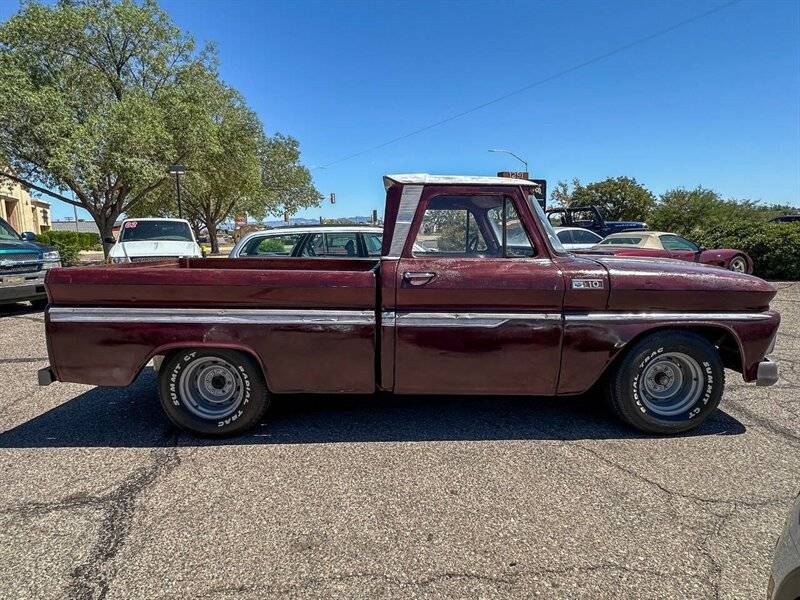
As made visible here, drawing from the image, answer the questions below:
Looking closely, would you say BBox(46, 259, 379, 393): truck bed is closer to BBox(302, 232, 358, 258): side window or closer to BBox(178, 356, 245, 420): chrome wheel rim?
BBox(178, 356, 245, 420): chrome wheel rim

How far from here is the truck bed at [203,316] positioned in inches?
134

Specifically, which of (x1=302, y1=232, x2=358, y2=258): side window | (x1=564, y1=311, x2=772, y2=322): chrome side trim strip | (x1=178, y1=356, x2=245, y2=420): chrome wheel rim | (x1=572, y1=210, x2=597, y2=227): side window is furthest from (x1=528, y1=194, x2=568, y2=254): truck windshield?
(x1=572, y1=210, x2=597, y2=227): side window

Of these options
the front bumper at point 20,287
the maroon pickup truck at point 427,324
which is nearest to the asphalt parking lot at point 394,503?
A: the maroon pickup truck at point 427,324

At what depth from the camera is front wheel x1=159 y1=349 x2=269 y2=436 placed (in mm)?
3545

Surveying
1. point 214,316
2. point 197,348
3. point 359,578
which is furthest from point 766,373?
point 197,348

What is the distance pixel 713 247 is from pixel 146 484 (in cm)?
Result: 1843

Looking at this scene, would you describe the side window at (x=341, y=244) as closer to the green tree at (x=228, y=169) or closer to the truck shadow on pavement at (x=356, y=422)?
the truck shadow on pavement at (x=356, y=422)

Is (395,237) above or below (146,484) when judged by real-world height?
above

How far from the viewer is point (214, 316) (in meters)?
3.42

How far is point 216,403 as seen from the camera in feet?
12.1

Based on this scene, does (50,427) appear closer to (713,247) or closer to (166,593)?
(166,593)

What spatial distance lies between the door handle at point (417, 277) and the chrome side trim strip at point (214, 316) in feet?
1.21

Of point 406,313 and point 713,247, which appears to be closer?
point 406,313

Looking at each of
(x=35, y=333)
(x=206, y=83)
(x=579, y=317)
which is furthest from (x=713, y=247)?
(x=206, y=83)
